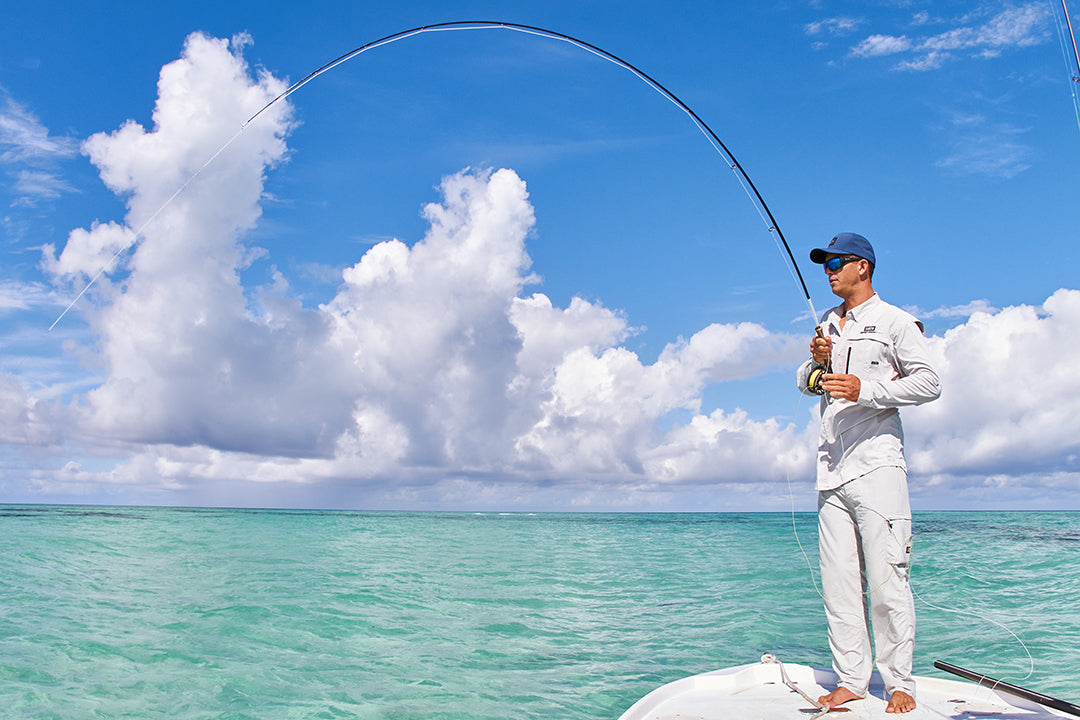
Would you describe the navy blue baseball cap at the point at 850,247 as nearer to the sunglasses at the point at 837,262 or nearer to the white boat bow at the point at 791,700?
the sunglasses at the point at 837,262

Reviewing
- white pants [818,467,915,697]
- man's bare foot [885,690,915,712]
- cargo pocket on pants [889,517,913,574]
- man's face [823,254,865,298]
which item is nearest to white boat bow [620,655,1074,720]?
man's bare foot [885,690,915,712]

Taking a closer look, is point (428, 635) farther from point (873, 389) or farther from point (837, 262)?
point (837, 262)

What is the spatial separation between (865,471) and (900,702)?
1.08m

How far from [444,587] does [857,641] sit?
8905 millimetres

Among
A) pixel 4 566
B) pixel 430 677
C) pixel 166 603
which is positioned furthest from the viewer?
pixel 4 566

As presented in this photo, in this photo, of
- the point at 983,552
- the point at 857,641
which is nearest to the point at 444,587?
the point at 857,641

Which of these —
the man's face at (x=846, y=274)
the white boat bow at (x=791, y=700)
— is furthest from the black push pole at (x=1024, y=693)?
the man's face at (x=846, y=274)

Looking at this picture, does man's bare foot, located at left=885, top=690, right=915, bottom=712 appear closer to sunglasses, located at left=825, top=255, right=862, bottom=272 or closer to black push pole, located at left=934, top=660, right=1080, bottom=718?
black push pole, located at left=934, top=660, right=1080, bottom=718

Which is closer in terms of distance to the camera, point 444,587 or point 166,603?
point 166,603

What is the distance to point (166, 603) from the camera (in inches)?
360

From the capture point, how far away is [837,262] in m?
3.60

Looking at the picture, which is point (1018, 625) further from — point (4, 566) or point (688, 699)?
point (4, 566)

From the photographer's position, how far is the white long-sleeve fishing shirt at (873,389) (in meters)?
3.24

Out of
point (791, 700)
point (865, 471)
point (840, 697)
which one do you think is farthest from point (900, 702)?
point (865, 471)
